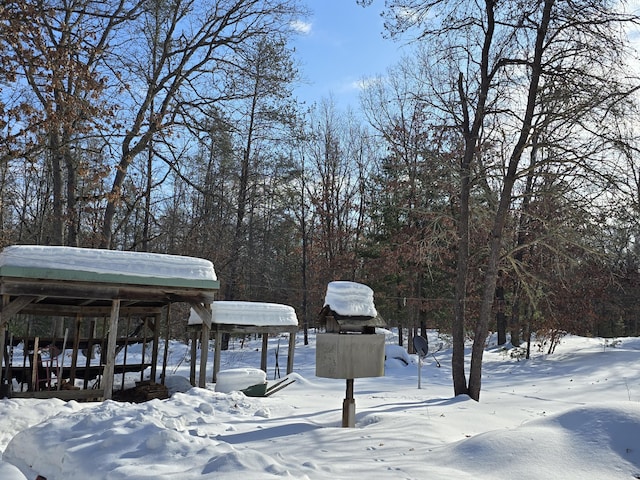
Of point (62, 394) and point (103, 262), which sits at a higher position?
point (103, 262)

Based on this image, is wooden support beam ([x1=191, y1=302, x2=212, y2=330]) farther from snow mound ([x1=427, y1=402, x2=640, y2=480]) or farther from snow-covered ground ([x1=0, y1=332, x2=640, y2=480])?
snow mound ([x1=427, y1=402, x2=640, y2=480])

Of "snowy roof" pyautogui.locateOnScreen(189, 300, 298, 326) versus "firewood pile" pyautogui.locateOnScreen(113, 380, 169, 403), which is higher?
"snowy roof" pyautogui.locateOnScreen(189, 300, 298, 326)

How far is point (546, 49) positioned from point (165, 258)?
956cm

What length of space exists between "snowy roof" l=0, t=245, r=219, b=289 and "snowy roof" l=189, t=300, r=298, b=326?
278cm

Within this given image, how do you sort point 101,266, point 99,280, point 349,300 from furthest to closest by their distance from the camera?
point 101,266 → point 99,280 → point 349,300

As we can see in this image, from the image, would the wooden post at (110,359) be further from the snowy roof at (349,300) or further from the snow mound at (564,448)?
the snow mound at (564,448)

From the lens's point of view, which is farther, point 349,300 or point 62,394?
point 62,394

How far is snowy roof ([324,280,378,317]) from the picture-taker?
8016 millimetres

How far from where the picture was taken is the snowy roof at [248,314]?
50.0 feet

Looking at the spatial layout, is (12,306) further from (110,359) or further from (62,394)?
(62,394)

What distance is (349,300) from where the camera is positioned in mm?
8141

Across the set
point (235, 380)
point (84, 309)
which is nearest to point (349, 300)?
point (235, 380)

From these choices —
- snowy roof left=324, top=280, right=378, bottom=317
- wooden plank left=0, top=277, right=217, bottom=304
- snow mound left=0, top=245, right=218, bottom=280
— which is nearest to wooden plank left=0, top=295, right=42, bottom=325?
wooden plank left=0, top=277, right=217, bottom=304

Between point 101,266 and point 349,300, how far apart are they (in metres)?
5.86
